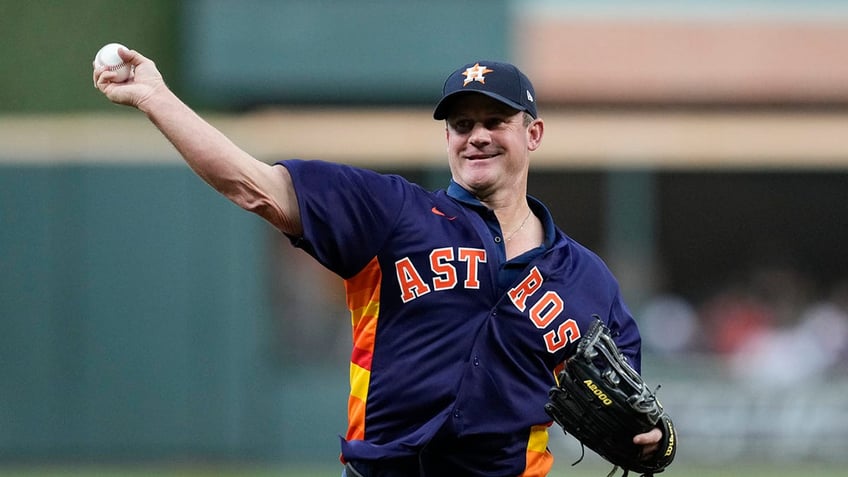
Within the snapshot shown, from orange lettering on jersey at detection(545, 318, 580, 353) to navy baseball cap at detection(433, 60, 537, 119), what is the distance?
671 mm

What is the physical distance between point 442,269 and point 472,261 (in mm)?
102

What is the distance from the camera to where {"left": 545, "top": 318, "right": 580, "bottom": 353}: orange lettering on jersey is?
4480 millimetres

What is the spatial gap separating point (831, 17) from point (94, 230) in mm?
8799

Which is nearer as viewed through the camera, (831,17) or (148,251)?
(148,251)

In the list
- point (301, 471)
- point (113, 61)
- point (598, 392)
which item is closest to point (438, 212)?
point (598, 392)

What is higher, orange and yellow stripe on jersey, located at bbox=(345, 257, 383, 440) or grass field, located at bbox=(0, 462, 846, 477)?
orange and yellow stripe on jersey, located at bbox=(345, 257, 383, 440)

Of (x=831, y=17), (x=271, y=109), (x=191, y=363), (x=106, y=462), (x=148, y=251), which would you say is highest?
(x=831, y=17)

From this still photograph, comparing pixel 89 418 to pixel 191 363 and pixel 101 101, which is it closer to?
pixel 191 363

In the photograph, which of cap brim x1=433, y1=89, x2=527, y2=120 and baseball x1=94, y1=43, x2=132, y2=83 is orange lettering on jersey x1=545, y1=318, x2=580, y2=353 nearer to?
cap brim x1=433, y1=89, x2=527, y2=120

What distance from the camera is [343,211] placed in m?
4.22

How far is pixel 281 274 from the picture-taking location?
14.3m

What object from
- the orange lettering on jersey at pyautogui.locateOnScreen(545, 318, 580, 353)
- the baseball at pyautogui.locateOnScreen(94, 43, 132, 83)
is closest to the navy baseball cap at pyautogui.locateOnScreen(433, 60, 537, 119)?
the orange lettering on jersey at pyautogui.locateOnScreen(545, 318, 580, 353)

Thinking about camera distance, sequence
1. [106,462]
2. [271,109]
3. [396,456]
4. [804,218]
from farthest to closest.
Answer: [804,218]
[271,109]
[106,462]
[396,456]

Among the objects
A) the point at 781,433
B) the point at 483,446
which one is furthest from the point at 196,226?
the point at 483,446
